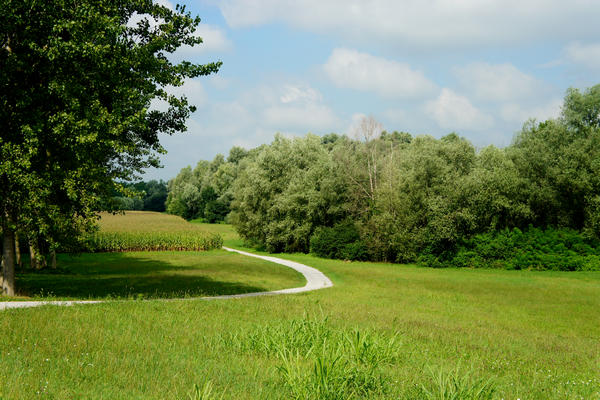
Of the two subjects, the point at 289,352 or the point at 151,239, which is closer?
the point at 289,352

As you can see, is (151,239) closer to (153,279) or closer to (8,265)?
(153,279)

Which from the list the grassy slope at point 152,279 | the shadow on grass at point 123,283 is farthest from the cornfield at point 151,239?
the shadow on grass at point 123,283

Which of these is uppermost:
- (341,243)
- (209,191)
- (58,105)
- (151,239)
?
(209,191)

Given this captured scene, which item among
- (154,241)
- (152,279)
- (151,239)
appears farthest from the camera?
(154,241)

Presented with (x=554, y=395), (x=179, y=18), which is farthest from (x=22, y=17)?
(x=554, y=395)

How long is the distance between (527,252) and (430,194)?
30.4 ft

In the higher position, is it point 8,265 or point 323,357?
point 8,265

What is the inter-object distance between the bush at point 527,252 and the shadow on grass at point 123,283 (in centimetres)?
2254

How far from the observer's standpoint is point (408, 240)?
40.6m

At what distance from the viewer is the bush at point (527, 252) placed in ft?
119

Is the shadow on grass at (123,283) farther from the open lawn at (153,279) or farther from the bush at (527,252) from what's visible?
the bush at (527,252)

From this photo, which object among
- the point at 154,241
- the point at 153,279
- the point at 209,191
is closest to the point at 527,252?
the point at 153,279

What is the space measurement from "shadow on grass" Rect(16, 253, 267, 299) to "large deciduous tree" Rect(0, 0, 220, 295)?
3215mm

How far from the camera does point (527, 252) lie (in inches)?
1475
